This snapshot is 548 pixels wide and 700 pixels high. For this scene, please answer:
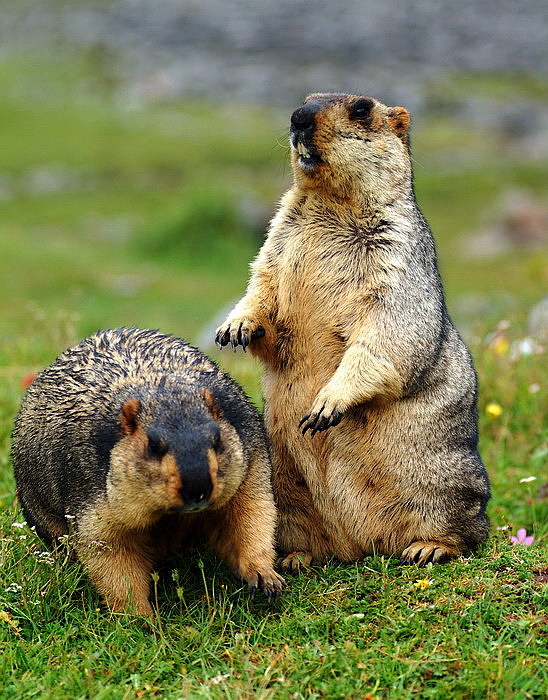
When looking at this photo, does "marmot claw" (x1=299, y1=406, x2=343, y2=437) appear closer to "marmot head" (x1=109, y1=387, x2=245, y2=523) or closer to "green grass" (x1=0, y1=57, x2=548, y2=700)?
"marmot head" (x1=109, y1=387, x2=245, y2=523)

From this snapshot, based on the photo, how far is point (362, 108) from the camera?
5398mm

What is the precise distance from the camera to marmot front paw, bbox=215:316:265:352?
210 inches

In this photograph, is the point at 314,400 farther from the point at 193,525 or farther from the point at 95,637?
the point at 95,637

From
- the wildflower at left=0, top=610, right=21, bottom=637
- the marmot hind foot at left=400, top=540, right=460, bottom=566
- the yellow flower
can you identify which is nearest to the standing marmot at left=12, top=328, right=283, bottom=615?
the wildflower at left=0, top=610, right=21, bottom=637

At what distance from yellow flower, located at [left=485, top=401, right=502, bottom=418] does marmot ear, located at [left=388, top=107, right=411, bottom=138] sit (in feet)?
8.44

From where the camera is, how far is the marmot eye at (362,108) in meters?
5.36

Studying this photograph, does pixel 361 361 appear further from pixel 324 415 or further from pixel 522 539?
pixel 522 539

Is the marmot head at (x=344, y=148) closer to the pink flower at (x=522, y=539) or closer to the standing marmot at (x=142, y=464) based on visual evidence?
the standing marmot at (x=142, y=464)

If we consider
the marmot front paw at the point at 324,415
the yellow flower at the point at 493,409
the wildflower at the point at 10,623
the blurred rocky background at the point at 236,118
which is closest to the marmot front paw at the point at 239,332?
the marmot front paw at the point at 324,415

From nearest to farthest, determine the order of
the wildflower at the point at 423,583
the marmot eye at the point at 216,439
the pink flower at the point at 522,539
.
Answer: the marmot eye at the point at 216,439 → the wildflower at the point at 423,583 → the pink flower at the point at 522,539

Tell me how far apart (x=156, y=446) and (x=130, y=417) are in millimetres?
301

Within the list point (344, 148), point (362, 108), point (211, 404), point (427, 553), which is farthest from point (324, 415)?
point (362, 108)

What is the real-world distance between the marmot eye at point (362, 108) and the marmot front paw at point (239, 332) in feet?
4.10

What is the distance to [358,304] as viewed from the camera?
5.29 metres
